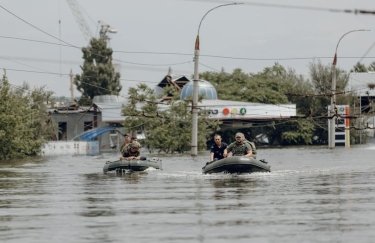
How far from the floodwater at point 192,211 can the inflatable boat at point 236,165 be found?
1.72 m

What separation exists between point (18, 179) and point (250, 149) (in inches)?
323

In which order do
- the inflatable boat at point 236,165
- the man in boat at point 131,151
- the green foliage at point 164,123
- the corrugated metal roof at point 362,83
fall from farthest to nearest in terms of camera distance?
the corrugated metal roof at point 362,83 < the green foliage at point 164,123 < the man in boat at point 131,151 < the inflatable boat at point 236,165

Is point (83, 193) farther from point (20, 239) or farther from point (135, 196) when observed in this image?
point (20, 239)

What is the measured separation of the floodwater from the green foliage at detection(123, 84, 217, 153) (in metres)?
45.3

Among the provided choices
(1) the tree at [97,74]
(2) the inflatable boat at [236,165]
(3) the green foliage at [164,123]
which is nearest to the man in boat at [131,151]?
(2) the inflatable boat at [236,165]

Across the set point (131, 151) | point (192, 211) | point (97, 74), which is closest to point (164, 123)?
point (131, 151)

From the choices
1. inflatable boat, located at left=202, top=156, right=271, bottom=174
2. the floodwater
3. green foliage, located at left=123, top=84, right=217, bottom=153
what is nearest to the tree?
green foliage, located at left=123, top=84, right=217, bottom=153

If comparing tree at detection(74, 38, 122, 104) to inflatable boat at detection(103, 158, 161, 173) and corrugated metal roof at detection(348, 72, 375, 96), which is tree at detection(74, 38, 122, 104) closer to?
corrugated metal roof at detection(348, 72, 375, 96)

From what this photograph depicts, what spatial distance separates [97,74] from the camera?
4985 inches

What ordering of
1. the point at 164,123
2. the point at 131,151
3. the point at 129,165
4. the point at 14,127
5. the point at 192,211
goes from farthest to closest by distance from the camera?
the point at 164,123 → the point at 14,127 → the point at 131,151 → the point at 129,165 → the point at 192,211

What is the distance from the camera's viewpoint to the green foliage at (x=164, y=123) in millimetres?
77625

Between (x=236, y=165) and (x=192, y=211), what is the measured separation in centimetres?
1427

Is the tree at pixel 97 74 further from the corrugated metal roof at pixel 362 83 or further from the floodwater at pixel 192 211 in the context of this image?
the floodwater at pixel 192 211

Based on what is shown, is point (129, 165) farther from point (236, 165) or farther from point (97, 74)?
point (97, 74)
